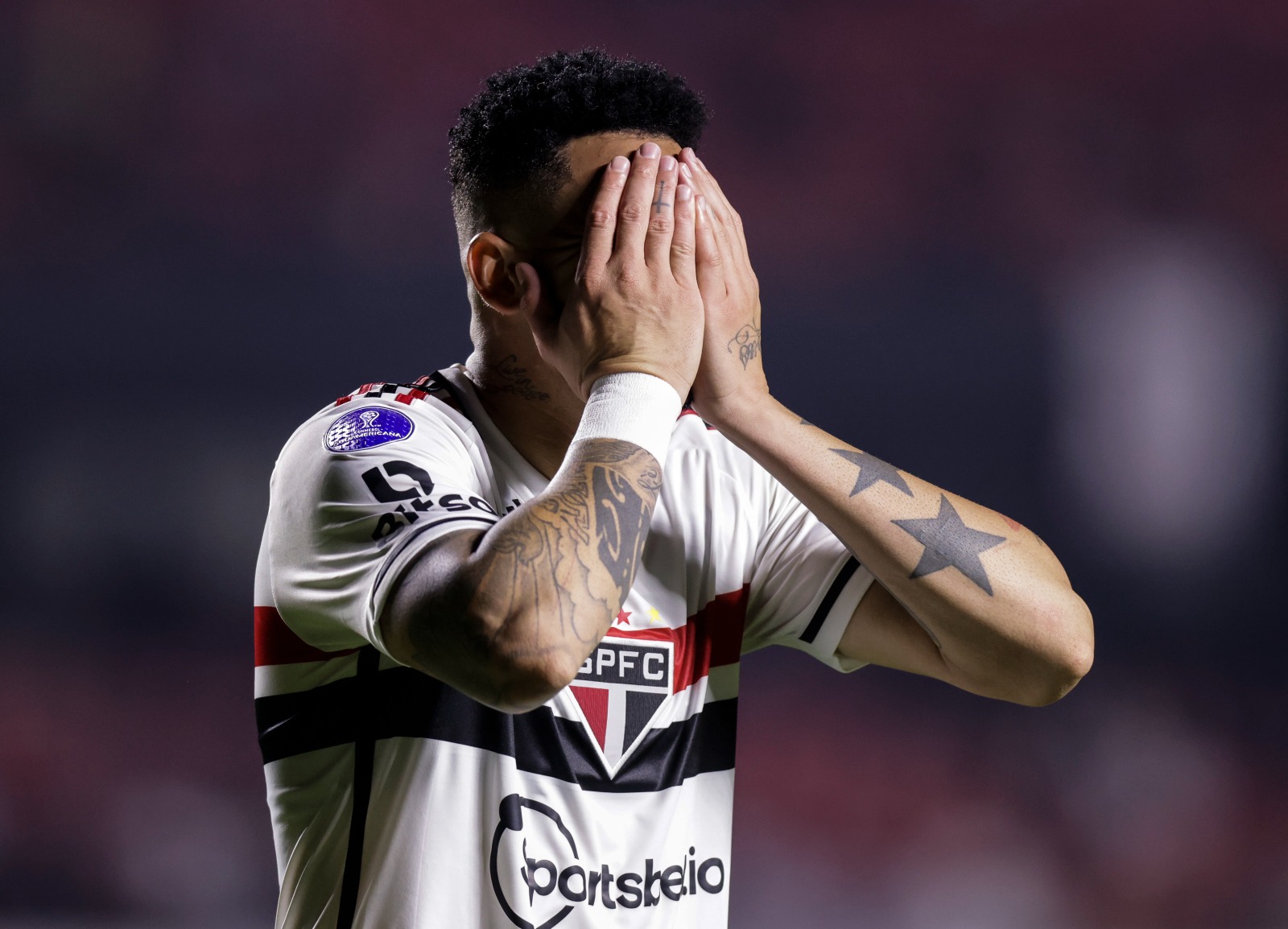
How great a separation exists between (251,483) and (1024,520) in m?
2.31

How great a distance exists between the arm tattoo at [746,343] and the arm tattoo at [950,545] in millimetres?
241

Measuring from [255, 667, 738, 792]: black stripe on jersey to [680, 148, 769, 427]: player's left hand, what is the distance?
1.25 feet

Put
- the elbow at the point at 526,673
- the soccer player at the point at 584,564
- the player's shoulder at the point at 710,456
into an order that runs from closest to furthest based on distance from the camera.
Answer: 1. the elbow at the point at 526,673
2. the soccer player at the point at 584,564
3. the player's shoulder at the point at 710,456

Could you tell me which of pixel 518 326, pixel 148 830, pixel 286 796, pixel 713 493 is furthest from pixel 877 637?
pixel 148 830

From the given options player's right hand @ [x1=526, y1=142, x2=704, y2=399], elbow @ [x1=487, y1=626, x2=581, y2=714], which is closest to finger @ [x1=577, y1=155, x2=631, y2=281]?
player's right hand @ [x1=526, y1=142, x2=704, y2=399]

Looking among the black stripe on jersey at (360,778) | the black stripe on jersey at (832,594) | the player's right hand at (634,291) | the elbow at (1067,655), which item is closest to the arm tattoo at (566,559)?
the player's right hand at (634,291)

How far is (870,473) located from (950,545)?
0.38ft

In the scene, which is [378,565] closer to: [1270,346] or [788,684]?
[788,684]

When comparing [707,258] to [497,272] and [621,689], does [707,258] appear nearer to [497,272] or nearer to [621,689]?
[497,272]

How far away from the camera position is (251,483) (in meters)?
3.46

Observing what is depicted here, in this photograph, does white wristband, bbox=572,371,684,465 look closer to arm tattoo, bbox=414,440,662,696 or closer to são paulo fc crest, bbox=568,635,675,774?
arm tattoo, bbox=414,440,662,696

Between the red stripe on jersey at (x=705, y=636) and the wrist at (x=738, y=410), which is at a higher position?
the wrist at (x=738, y=410)

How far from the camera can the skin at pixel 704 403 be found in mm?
1195

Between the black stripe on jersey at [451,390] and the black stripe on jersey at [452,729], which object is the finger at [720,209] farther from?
the black stripe on jersey at [452,729]
